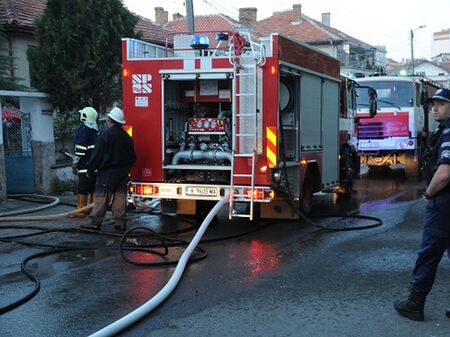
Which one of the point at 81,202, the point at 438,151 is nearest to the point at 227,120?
the point at 81,202

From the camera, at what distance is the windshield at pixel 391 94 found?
17.0 m

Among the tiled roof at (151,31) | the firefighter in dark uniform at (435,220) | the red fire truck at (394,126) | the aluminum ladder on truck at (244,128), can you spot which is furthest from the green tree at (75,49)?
the tiled roof at (151,31)

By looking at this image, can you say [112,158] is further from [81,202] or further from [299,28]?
[299,28]

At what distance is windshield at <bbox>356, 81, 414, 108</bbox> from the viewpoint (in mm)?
17016

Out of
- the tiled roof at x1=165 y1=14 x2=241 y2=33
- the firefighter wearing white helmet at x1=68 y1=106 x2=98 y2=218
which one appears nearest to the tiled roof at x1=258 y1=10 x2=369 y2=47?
the tiled roof at x1=165 y1=14 x2=241 y2=33

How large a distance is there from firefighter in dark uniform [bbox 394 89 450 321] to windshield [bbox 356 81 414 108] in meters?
12.6

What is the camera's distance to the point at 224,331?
443 centimetres

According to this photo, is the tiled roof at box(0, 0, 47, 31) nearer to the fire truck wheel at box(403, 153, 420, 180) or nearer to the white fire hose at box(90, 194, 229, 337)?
the fire truck wheel at box(403, 153, 420, 180)

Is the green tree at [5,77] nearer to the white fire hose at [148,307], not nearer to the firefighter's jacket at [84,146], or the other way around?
the firefighter's jacket at [84,146]

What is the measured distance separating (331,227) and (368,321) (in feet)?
14.0

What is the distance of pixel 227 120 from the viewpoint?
8602mm

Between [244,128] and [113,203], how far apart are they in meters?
2.25

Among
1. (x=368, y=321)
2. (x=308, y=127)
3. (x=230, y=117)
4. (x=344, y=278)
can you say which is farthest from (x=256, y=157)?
(x=368, y=321)

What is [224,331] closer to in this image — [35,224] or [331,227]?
[331,227]
